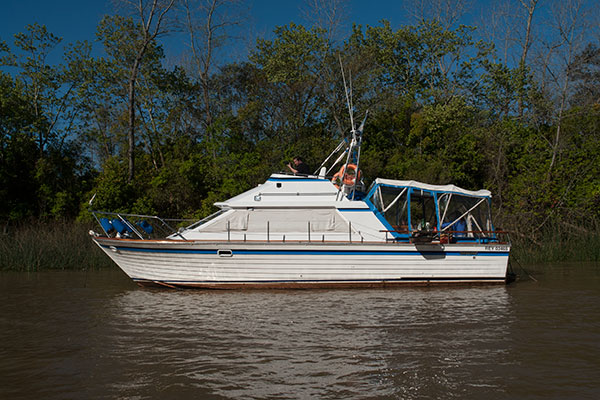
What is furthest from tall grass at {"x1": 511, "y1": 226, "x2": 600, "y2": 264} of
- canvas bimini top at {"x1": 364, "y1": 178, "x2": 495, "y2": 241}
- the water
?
the water

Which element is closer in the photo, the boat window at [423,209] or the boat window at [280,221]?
the boat window at [280,221]

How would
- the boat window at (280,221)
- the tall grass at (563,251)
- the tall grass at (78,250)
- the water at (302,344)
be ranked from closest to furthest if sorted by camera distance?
the water at (302,344)
the boat window at (280,221)
the tall grass at (78,250)
the tall grass at (563,251)

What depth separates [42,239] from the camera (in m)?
16.8

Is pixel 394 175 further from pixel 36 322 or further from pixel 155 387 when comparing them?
pixel 155 387

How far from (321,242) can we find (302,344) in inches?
186

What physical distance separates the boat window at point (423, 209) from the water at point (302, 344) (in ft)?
6.21

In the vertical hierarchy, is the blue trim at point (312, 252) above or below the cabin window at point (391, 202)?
below

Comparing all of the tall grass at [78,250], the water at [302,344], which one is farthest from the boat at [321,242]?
the tall grass at [78,250]

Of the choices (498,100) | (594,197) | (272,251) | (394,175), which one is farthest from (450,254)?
(498,100)

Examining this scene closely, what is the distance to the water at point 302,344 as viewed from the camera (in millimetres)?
5594

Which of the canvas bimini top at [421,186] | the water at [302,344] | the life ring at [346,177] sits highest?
the life ring at [346,177]

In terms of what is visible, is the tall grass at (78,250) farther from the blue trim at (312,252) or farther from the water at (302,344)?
the blue trim at (312,252)

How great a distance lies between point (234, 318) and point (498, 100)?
76.3 ft

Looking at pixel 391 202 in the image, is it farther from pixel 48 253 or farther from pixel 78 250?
pixel 48 253
